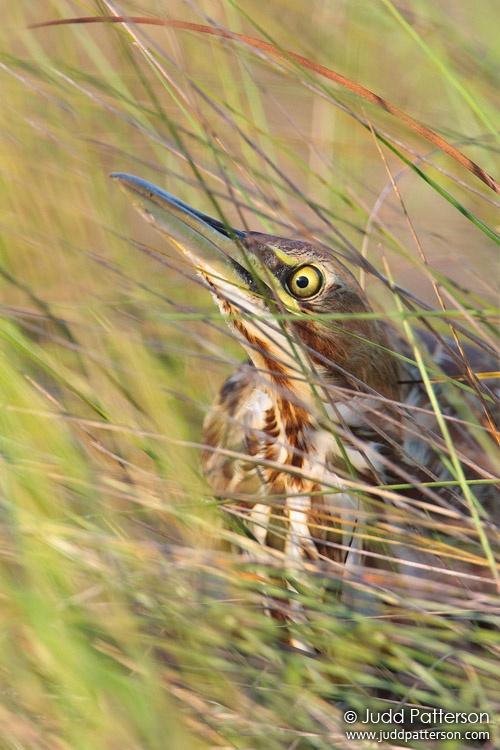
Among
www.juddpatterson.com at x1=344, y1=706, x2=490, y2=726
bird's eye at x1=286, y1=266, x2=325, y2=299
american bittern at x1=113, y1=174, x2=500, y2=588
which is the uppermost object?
bird's eye at x1=286, y1=266, x2=325, y2=299

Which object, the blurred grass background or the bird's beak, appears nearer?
the blurred grass background

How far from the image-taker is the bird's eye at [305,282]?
1471mm

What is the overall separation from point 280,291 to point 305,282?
0.05 m

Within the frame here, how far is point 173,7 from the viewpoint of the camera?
2154 mm

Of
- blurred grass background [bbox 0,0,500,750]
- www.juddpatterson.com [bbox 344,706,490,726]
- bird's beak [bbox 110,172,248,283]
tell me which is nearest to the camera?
blurred grass background [bbox 0,0,500,750]

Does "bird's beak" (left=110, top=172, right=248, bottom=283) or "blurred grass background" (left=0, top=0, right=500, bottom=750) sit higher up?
"bird's beak" (left=110, top=172, right=248, bottom=283)

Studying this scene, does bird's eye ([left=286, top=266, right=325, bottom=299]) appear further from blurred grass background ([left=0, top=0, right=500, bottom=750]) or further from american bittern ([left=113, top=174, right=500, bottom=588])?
blurred grass background ([left=0, top=0, right=500, bottom=750])

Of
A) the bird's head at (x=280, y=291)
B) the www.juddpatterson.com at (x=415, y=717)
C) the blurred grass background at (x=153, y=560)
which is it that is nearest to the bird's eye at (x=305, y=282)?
the bird's head at (x=280, y=291)

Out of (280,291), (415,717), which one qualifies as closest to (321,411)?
(280,291)

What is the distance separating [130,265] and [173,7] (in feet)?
2.74

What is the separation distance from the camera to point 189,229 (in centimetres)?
134

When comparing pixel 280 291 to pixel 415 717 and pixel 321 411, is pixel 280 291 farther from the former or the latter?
pixel 415 717

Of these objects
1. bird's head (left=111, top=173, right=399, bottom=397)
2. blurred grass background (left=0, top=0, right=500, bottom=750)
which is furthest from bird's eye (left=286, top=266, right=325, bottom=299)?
blurred grass background (left=0, top=0, right=500, bottom=750)

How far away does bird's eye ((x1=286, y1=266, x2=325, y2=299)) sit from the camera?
1.47m
